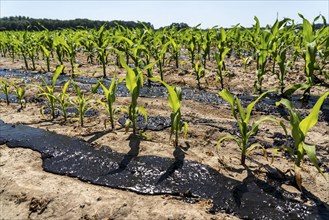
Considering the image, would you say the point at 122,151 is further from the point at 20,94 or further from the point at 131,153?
the point at 20,94

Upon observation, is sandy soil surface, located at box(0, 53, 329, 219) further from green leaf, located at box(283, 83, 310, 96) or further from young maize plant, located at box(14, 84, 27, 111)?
green leaf, located at box(283, 83, 310, 96)

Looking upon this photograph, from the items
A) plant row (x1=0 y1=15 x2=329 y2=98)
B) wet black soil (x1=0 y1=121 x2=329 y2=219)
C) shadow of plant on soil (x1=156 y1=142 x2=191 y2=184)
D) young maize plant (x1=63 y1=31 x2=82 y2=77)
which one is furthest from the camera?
young maize plant (x1=63 y1=31 x2=82 y2=77)

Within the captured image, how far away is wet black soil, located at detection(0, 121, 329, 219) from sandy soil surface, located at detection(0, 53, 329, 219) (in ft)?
0.19

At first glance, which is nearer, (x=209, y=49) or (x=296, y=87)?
(x=296, y=87)

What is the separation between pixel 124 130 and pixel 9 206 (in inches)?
47.5

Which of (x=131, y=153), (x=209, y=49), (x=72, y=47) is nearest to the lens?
(x=131, y=153)

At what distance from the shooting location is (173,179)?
6.31 ft

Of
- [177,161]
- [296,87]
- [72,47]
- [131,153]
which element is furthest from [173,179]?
[72,47]

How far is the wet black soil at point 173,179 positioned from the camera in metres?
1.64

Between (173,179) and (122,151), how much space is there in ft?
1.83

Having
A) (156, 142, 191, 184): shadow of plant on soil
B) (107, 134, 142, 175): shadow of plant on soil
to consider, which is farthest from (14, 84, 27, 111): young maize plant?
(156, 142, 191, 184): shadow of plant on soil

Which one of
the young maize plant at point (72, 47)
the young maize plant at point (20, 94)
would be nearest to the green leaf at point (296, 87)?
the young maize plant at point (20, 94)

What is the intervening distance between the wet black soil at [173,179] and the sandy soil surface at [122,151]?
0.06 meters

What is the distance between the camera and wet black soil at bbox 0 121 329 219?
1.64 metres
